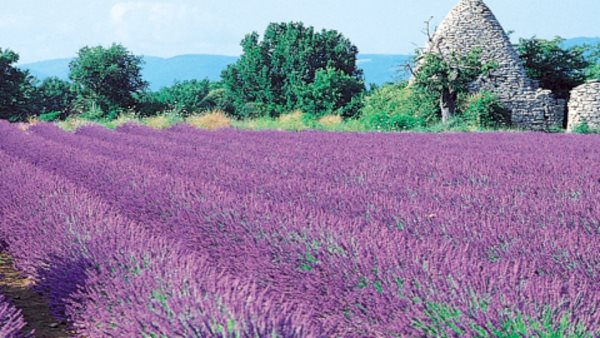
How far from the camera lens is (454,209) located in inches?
173

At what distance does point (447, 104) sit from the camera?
22859 millimetres

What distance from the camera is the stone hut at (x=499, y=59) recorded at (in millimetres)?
24172

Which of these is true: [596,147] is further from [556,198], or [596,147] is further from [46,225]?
[46,225]

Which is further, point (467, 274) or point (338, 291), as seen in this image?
point (338, 291)

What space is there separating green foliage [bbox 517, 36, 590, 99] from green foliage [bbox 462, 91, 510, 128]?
4.33m

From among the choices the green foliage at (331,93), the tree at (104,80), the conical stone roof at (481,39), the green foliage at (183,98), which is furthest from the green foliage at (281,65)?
the conical stone roof at (481,39)

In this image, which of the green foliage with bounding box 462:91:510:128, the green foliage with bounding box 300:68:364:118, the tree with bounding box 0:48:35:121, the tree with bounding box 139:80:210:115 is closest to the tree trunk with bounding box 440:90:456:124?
the green foliage with bounding box 462:91:510:128

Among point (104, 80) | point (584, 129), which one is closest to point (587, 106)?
point (584, 129)

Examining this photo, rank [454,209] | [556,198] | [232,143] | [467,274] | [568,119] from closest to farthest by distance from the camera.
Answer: [467,274]
[454,209]
[556,198]
[232,143]
[568,119]

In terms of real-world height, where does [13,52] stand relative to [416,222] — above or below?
above

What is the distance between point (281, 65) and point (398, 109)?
17.9 meters

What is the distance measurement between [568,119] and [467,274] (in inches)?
897

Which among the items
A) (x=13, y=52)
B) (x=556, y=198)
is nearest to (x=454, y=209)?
(x=556, y=198)

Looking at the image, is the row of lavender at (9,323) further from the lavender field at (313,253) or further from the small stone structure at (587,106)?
the small stone structure at (587,106)
